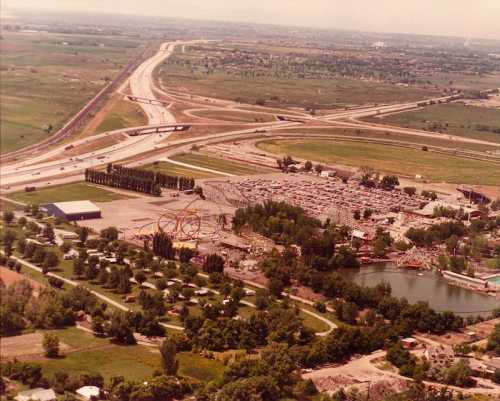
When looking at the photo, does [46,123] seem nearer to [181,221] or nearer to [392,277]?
[181,221]

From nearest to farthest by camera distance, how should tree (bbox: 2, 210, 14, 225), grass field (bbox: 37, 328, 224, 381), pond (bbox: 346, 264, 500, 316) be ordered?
grass field (bbox: 37, 328, 224, 381), pond (bbox: 346, 264, 500, 316), tree (bbox: 2, 210, 14, 225)

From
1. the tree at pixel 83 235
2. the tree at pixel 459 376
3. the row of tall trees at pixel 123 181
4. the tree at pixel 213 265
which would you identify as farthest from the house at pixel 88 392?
the row of tall trees at pixel 123 181

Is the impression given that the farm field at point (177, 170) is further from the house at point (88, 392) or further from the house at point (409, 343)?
the house at point (88, 392)

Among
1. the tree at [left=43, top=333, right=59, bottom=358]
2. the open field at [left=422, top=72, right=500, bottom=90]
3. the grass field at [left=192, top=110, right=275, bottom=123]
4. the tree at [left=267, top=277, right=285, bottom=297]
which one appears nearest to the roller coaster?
the tree at [left=267, top=277, right=285, bottom=297]

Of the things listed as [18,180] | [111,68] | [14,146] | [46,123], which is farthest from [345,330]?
[111,68]

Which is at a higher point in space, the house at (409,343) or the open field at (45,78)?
the open field at (45,78)

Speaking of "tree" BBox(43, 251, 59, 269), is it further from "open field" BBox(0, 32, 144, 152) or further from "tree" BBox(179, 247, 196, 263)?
"open field" BBox(0, 32, 144, 152)

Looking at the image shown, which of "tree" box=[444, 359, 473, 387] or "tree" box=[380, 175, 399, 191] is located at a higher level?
"tree" box=[380, 175, 399, 191]
